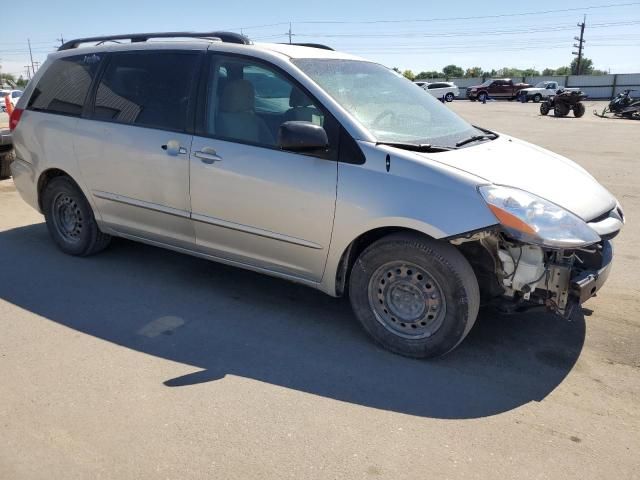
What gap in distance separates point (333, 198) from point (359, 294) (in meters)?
0.65

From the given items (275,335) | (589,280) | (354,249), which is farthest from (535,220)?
(275,335)

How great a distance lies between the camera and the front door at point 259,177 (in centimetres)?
362

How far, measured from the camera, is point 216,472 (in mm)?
2498

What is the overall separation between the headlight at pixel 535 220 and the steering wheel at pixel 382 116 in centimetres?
91

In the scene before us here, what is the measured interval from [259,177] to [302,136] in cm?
50

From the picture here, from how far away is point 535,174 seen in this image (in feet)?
11.6

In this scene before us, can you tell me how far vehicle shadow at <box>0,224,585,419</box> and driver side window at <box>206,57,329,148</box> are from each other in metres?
1.29

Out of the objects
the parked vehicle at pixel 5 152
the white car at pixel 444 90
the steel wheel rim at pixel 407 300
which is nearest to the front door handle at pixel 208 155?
the steel wheel rim at pixel 407 300

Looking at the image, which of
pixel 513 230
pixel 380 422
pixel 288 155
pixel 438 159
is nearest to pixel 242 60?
pixel 288 155

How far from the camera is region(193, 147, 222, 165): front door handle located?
395 centimetres

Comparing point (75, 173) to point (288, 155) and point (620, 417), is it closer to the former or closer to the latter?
point (288, 155)

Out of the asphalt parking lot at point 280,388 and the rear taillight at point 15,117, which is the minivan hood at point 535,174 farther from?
the rear taillight at point 15,117

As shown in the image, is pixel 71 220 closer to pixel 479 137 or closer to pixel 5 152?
pixel 479 137

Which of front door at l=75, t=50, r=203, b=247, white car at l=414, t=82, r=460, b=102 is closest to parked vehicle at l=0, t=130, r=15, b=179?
front door at l=75, t=50, r=203, b=247
